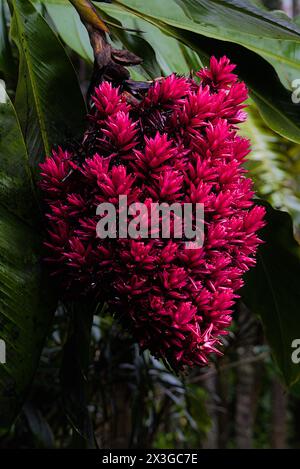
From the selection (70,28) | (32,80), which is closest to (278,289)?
(32,80)

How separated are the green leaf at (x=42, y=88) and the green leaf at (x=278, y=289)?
33 cm

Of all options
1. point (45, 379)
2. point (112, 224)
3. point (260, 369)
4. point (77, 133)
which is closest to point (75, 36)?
point (77, 133)

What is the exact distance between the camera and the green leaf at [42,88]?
77 cm

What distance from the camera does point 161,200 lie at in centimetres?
58

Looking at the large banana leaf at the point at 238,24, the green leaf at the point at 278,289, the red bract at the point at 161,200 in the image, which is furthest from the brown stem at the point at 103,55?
the green leaf at the point at 278,289

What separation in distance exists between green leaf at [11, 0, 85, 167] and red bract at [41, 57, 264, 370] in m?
0.12

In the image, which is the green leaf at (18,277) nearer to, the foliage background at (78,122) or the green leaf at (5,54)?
the foliage background at (78,122)

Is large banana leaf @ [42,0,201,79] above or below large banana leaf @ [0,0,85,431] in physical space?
above

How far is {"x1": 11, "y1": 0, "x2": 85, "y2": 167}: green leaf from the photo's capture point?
773 mm

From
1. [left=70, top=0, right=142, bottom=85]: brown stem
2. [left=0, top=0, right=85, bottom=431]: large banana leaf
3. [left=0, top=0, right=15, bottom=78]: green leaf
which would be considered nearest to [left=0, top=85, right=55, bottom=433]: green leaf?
[left=0, top=0, right=85, bottom=431]: large banana leaf

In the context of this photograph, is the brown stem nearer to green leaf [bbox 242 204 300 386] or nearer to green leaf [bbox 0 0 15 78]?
green leaf [bbox 0 0 15 78]

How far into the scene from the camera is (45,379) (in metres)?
2.05

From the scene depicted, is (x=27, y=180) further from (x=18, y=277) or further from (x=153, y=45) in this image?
(x=153, y=45)
